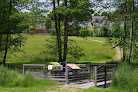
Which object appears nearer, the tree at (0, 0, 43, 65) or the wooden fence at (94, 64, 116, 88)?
the wooden fence at (94, 64, 116, 88)

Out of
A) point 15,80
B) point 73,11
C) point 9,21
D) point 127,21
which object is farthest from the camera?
point 127,21

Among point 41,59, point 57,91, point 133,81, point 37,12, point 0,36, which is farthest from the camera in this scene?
point 41,59

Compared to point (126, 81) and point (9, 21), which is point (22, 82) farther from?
point (9, 21)

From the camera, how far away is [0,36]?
2441cm

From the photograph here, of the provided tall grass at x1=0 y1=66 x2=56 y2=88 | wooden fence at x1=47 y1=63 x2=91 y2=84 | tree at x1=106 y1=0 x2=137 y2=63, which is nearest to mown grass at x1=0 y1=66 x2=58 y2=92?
tall grass at x1=0 y1=66 x2=56 y2=88

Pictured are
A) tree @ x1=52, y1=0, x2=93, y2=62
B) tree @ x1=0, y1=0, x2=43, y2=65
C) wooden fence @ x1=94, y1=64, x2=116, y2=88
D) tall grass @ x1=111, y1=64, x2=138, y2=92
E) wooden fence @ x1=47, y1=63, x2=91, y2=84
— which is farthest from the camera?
tree @ x1=0, y1=0, x2=43, y2=65

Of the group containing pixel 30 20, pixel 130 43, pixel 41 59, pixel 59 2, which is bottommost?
pixel 41 59

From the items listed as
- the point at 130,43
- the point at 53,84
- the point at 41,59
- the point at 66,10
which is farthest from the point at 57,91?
the point at 41,59

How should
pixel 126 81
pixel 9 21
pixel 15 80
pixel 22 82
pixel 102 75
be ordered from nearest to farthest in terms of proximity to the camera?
pixel 126 81, pixel 22 82, pixel 15 80, pixel 102 75, pixel 9 21

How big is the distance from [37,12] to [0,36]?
526 cm

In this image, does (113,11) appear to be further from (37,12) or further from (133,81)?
(133,81)

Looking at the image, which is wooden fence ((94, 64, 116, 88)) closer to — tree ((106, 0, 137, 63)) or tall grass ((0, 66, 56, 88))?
tall grass ((0, 66, 56, 88))

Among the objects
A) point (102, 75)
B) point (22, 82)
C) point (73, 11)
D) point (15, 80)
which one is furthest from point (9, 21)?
point (102, 75)

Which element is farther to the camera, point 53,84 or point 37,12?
point 37,12
